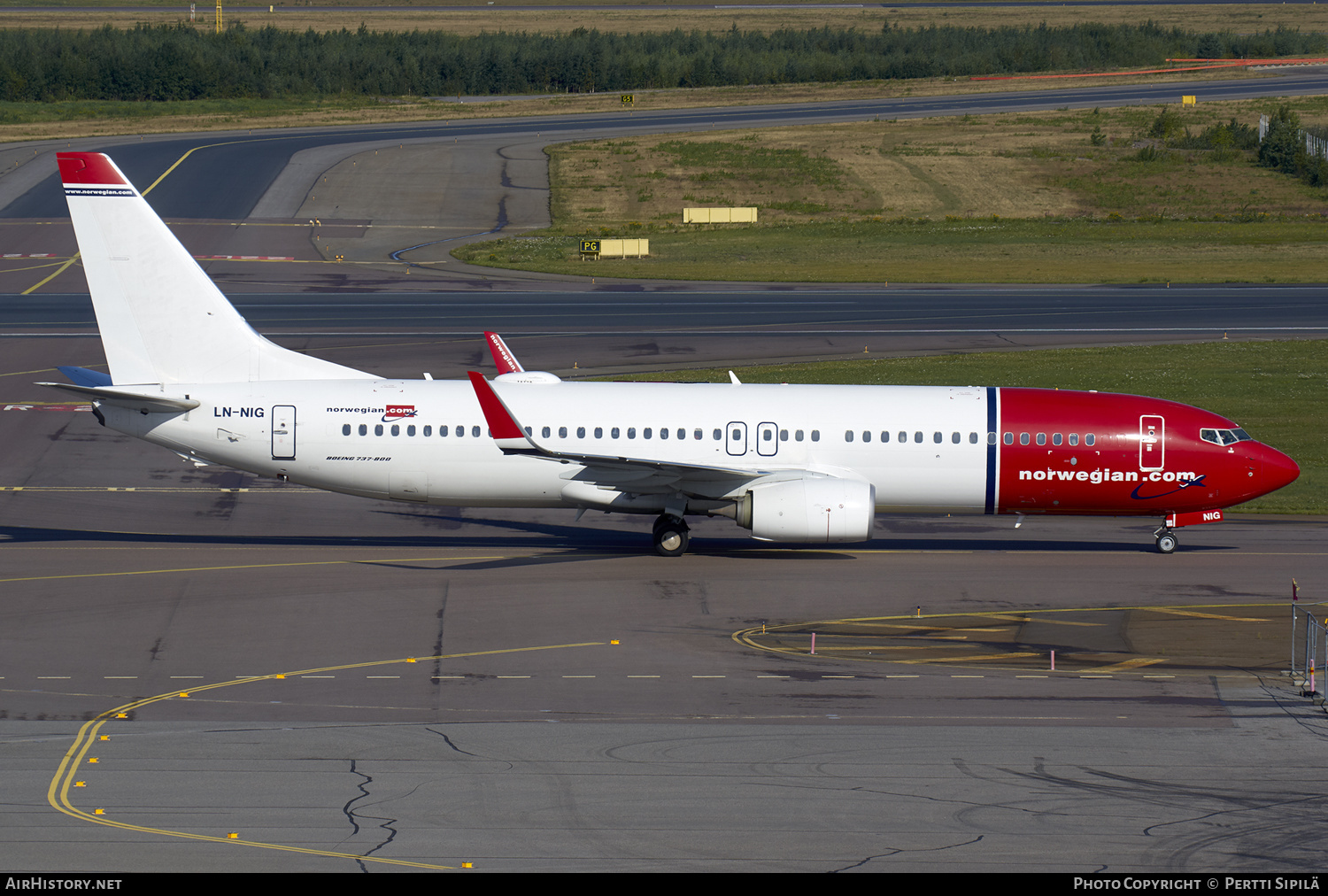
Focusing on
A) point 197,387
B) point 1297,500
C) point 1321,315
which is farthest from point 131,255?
point 1321,315

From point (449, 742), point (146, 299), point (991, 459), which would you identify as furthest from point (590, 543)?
point (449, 742)

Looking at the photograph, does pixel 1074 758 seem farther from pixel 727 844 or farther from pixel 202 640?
pixel 202 640

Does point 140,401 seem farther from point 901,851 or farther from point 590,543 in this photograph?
point 901,851

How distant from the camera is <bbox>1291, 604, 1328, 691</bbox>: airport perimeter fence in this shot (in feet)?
78.5

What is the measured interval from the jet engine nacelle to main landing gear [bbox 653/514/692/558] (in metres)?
2.31

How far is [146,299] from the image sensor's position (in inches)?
1270

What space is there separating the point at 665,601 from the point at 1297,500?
1998 cm

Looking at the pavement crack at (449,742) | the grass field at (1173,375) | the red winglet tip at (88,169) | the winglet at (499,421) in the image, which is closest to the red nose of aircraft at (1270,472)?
the grass field at (1173,375)

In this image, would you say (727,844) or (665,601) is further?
(665,601)

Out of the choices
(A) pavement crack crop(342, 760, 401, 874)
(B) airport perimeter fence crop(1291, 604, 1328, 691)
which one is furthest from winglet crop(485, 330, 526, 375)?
(B) airport perimeter fence crop(1291, 604, 1328, 691)

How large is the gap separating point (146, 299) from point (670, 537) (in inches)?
539

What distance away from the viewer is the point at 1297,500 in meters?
38.1

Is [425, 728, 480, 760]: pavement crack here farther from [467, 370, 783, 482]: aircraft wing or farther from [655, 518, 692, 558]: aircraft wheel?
[655, 518, 692, 558]: aircraft wheel

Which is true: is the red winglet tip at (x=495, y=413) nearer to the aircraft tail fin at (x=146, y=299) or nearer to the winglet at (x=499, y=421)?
the winglet at (x=499, y=421)
